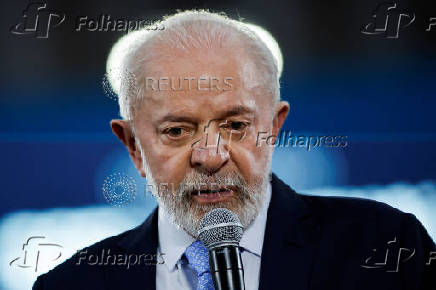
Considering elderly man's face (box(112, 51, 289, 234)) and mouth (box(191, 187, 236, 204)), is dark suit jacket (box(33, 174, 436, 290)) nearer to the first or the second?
elderly man's face (box(112, 51, 289, 234))

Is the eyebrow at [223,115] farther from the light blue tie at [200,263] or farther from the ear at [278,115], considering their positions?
the light blue tie at [200,263]

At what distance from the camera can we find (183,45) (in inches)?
78.4

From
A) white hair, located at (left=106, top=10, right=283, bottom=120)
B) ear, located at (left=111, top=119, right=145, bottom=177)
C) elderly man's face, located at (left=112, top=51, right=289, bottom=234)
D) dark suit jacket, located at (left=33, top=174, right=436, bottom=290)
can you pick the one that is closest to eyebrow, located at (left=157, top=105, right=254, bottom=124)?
elderly man's face, located at (left=112, top=51, right=289, bottom=234)

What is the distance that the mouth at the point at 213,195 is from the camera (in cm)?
180

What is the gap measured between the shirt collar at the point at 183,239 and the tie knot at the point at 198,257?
0.13 feet

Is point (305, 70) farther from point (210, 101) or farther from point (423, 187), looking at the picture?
point (210, 101)

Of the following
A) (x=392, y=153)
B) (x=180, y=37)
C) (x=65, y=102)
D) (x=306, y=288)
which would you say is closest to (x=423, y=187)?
(x=392, y=153)

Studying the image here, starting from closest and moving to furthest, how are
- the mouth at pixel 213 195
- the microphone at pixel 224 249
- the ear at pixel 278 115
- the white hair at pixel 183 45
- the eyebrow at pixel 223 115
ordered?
the microphone at pixel 224 249
the mouth at pixel 213 195
the eyebrow at pixel 223 115
the white hair at pixel 183 45
the ear at pixel 278 115

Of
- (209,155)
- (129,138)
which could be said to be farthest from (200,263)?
(129,138)

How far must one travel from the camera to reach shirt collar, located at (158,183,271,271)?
6.53 feet

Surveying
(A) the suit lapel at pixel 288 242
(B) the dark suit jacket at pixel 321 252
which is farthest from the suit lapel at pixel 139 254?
(A) the suit lapel at pixel 288 242

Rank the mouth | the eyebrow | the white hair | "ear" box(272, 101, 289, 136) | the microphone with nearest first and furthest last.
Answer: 1. the microphone
2. the mouth
3. the eyebrow
4. the white hair
5. "ear" box(272, 101, 289, 136)

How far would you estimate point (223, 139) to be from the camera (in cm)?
188

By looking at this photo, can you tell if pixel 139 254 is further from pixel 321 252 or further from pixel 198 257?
pixel 321 252
